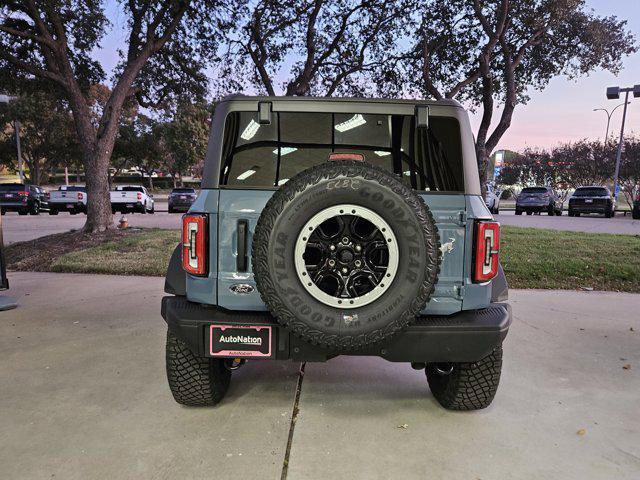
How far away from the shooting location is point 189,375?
281cm

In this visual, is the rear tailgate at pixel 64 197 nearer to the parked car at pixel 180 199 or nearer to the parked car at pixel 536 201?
the parked car at pixel 180 199

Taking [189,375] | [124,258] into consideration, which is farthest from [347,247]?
[124,258]

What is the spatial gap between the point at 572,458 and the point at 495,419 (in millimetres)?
492

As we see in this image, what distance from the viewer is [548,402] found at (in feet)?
10.3

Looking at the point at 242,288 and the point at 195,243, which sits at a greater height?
the point at 195,243

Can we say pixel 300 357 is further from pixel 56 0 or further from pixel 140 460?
pixel 56 0

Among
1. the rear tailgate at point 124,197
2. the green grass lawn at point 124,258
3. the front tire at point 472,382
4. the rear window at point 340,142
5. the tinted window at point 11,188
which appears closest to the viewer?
the rear window at point 340,142

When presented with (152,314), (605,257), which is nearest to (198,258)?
(152,314)

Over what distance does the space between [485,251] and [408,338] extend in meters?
0.65

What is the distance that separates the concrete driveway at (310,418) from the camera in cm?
237

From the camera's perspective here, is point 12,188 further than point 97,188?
Yes

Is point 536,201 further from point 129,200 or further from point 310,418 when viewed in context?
point 310,418

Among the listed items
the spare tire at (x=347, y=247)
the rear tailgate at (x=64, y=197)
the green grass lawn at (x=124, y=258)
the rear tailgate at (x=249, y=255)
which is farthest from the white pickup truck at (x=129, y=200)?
the spare tire at (x=347, y=247)

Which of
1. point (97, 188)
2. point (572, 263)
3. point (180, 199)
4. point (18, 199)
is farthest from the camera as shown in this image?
point (180, 199)
